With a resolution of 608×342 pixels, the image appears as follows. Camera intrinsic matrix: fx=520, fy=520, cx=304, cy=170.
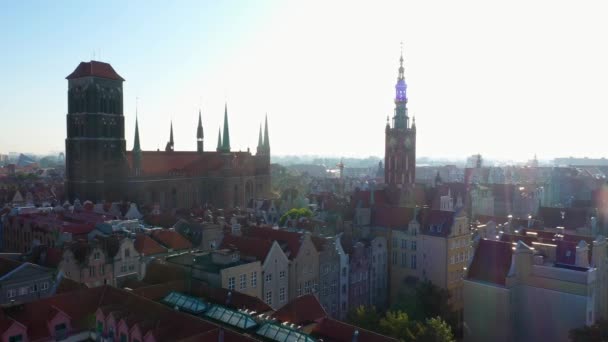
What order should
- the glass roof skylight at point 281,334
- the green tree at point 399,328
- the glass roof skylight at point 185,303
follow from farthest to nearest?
the green tree at point 399,328 → the glass roof skylight at point 185,303 → the glass roof skylight at point 281,334

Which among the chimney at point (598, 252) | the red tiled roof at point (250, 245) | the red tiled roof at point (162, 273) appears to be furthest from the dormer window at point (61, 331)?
the chimney at point (598, 252)

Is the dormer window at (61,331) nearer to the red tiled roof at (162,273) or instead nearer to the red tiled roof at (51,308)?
the red tiled roof at (51,308)

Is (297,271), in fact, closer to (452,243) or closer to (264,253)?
(264,253)

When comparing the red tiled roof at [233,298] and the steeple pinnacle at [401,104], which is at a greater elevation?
the steeple pinnacle at [401,104]

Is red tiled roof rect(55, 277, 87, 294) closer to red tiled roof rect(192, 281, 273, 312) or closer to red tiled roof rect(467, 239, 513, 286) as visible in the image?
red tiled roof rect(192, 281, 273, 312)

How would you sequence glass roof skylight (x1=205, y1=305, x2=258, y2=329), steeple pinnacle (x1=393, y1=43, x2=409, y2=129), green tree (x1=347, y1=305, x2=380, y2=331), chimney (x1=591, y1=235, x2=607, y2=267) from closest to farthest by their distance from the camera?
glass roof skylight (x1=205, y1=305, x2=258, y2=329) < green tree (x1=347, y1=305, x2=380, y2=331) < chimney (x1=591, y1=235, x2=607, y2=267) < steeple pinnacle (x1=393, y1=43, x2=409, y2=129)

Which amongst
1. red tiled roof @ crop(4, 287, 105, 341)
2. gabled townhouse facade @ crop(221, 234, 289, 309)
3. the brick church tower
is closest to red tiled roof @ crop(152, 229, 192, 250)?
gabled townhouse facade @ crop(221, 234, 289, 309)

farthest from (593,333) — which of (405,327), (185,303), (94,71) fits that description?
(94,71)

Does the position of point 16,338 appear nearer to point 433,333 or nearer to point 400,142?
point 433,333
